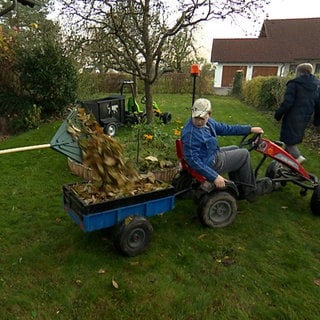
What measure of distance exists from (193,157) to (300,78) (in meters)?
2.31

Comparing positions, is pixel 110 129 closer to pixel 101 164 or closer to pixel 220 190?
pixel 220 190

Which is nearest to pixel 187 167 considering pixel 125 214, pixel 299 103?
pixel 125 214

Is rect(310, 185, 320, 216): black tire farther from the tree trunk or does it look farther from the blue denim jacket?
the tree trunk

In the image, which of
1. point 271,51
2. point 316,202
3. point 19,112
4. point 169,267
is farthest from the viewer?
point 271,51

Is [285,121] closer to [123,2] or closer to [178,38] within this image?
[123,2]

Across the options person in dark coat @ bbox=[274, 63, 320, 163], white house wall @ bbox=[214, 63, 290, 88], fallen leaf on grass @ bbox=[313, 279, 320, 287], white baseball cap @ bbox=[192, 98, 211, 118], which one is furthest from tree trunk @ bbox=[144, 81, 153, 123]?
white house wall @ bbox=[214, 63, 290, 88]

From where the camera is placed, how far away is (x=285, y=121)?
4789 mm

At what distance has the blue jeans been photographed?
3582mm

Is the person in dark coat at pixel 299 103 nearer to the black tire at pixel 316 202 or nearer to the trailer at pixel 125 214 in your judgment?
the black tire at pixel 316 202

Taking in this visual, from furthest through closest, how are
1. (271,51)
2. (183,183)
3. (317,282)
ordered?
1. (271,51)
2. (183,183)
3. (317,282)

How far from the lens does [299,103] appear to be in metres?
4.57

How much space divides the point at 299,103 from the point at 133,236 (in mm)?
3083

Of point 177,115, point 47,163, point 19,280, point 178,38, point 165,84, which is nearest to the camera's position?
point 19,280

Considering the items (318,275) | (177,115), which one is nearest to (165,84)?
(177,115)
